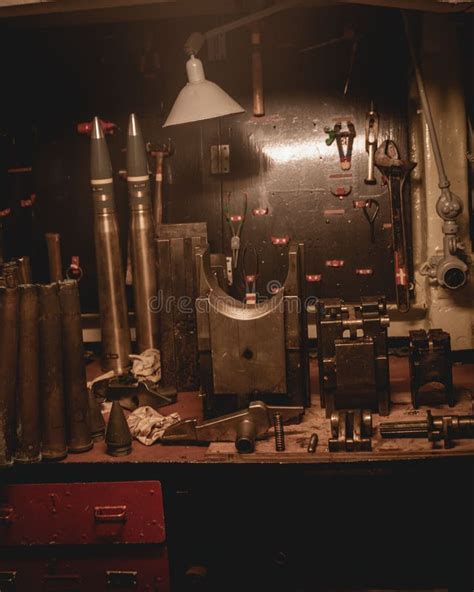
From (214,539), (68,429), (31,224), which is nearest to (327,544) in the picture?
(214,539)

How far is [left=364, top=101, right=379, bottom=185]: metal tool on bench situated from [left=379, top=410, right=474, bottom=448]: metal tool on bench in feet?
4.74

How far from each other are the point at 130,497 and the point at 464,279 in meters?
1.79

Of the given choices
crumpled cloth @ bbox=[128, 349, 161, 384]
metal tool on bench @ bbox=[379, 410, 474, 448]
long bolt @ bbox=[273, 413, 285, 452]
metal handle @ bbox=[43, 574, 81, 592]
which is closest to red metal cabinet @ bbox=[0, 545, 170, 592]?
metal handle @ bbox=[43, 574, 81, 592]

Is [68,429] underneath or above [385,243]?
underneath

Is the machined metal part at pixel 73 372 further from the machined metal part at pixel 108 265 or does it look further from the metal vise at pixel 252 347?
the machined metal part at pixel 108 265

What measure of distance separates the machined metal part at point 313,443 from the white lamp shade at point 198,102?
4.50 feet

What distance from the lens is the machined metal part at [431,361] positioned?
9.45 ft

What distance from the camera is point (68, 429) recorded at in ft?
9.12

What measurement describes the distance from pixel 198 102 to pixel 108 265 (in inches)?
32.3

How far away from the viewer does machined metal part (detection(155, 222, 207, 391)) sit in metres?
3.29

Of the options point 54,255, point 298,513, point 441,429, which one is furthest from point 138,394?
point 441,429

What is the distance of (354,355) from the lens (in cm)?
279

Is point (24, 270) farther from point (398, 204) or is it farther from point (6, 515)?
point (398, 204)

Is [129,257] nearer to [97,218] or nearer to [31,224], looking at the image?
[97,218]
